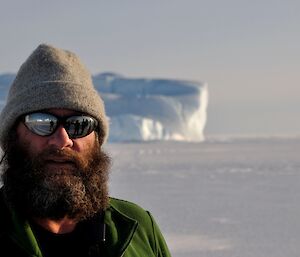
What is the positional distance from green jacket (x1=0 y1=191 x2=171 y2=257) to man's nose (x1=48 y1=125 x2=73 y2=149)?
0.56 feet

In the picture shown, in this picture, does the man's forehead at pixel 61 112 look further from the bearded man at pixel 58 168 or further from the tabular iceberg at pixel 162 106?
the tabular iceberg at pixel 162 106

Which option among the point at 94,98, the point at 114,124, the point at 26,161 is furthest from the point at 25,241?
the point at 114,124

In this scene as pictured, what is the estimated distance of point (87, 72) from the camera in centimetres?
130

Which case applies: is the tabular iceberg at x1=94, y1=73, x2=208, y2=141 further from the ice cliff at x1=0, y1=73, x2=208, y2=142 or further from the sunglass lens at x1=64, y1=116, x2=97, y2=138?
the sunglass lens at x1=64, y1=116, x2=97, y2=138

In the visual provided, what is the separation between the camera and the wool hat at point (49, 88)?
1.20 m

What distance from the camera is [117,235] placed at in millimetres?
1229

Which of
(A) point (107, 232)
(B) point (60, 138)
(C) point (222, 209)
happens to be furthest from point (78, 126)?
(C) point (222, 209)

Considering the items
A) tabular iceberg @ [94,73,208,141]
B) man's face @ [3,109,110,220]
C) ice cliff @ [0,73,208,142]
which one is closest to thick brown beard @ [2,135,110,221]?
man's face @ [3,109,110,220]

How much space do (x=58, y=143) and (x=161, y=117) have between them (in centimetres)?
3366

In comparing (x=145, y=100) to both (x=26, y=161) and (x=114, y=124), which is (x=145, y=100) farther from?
(x=26, y=161)

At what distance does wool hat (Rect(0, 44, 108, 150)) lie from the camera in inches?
47.2

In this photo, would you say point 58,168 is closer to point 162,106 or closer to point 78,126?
point 78,126

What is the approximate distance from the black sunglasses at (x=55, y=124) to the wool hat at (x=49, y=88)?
0.06 ft

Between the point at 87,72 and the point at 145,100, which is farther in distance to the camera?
the point at 145,100
